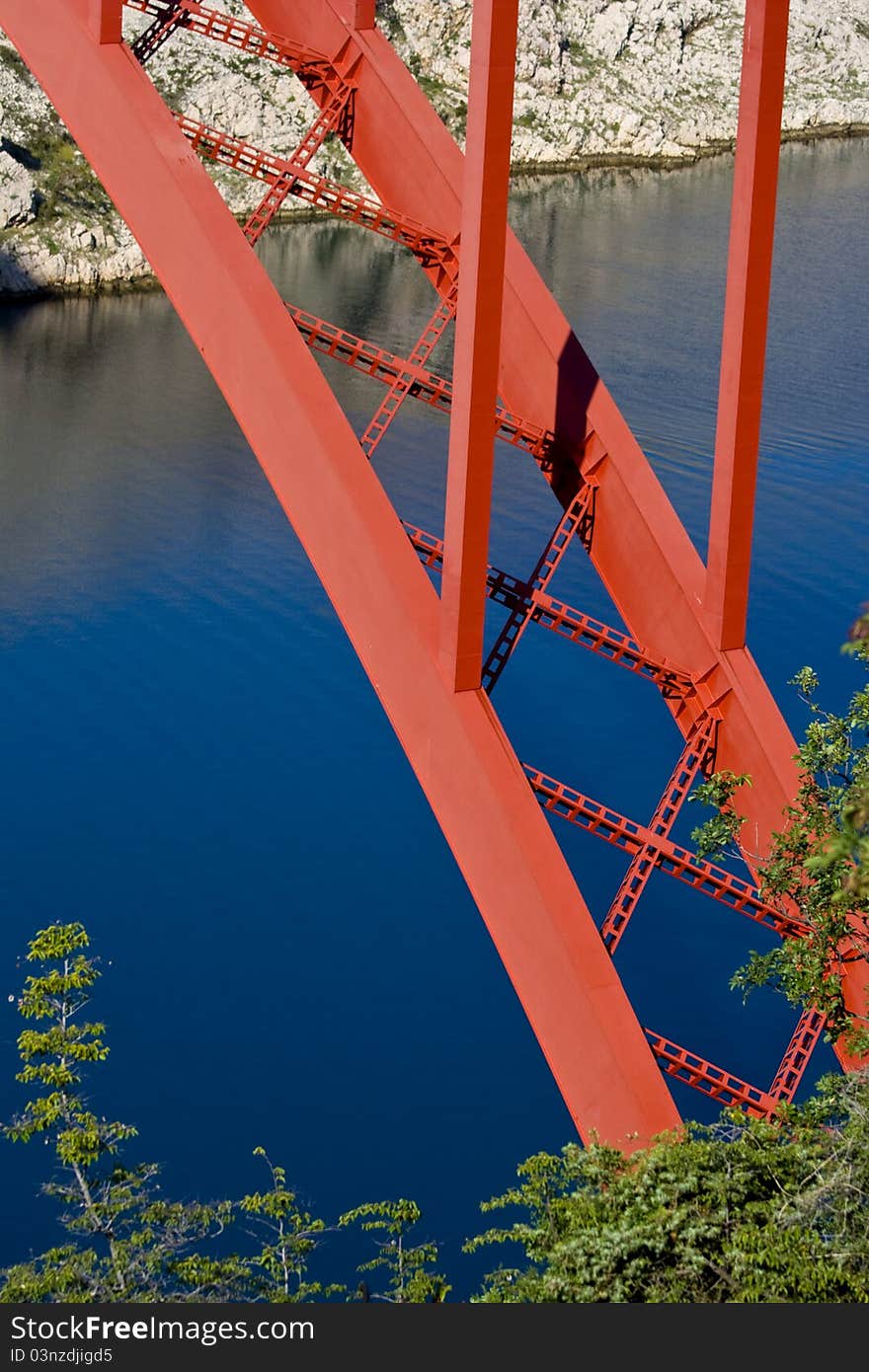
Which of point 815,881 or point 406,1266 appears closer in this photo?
point 815,881

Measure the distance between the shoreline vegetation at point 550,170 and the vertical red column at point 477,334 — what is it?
149ft

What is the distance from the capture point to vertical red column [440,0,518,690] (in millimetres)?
10180

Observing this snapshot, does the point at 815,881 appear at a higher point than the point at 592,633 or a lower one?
lower

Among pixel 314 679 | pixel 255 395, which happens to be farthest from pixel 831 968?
pixel 314 679

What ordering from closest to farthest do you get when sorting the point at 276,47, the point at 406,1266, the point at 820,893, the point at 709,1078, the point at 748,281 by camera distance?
the point at 748,281 < the point at 820,893 < the point at 709,1078 < the point at 406,1266 < the point at 276,47

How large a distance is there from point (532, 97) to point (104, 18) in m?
71.7

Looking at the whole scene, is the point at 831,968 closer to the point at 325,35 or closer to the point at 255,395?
the point at 255,395

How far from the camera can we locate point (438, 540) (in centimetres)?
1180

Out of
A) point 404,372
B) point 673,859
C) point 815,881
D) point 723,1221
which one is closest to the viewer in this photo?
point 723,1221

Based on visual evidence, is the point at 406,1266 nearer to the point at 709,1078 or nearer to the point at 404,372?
the point at 709,1078

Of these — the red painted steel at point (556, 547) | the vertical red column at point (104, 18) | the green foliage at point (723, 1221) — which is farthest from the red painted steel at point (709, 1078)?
the vertical red column at point (104, 18)

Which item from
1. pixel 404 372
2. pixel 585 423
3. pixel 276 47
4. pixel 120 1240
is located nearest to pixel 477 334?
pixel 404 372

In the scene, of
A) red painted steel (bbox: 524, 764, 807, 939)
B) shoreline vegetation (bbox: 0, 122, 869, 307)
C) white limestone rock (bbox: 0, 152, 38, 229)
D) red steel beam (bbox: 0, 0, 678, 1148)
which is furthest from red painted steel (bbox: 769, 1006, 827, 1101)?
white limestone rock (bbox: 0, 152, 38, 229)

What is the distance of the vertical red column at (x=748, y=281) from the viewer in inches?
421
